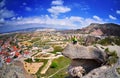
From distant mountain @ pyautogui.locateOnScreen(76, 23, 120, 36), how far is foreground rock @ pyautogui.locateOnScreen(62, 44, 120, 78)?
591 millimetres

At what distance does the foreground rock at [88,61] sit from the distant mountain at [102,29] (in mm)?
591

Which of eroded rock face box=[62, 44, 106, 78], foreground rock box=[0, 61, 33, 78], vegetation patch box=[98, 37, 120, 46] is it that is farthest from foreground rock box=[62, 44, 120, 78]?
foreground rock box=[0, 61, 33, 78]

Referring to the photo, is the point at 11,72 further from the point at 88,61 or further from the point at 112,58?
the point at 112,58

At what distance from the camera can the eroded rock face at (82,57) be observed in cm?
357

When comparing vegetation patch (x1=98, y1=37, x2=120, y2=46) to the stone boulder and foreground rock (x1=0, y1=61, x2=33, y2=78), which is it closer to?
the stone boulder

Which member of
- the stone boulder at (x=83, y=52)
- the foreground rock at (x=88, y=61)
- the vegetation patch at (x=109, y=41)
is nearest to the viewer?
the foreground rock at (x=88, y=61)

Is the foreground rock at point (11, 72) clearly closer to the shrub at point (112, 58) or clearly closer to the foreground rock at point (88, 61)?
the foreground rock at point (88, 61)

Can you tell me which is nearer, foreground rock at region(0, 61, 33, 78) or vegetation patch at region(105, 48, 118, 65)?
vegetation patch at region(105, 48, 118, 65)

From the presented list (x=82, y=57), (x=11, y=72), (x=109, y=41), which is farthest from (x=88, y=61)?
(x=11, y=72)

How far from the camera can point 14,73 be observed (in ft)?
12.8

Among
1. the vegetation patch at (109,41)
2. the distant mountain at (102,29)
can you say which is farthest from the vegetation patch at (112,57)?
the distant mountain at (102,29)

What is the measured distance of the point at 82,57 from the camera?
367 cm

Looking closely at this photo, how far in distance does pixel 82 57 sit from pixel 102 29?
1025mm

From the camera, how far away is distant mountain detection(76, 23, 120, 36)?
416 cm
